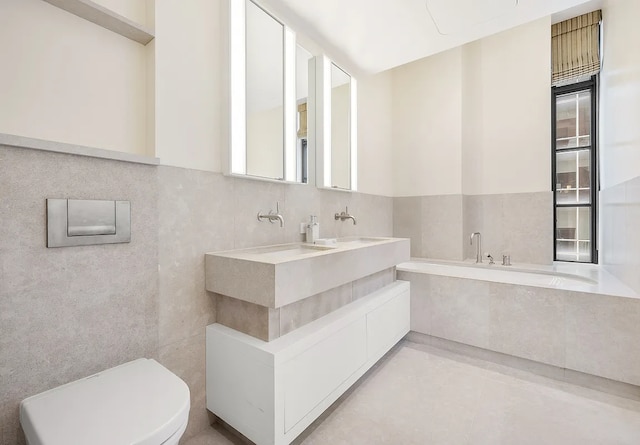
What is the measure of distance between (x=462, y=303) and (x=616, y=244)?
135 cm

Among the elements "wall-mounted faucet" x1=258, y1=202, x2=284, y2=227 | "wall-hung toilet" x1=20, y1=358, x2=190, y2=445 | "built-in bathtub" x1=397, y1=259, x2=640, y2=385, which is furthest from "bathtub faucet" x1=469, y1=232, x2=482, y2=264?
"wall-hung toilet" x1=20, y1=358, x2=190, y2=445

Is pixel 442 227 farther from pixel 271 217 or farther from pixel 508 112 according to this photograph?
pixel 271 217

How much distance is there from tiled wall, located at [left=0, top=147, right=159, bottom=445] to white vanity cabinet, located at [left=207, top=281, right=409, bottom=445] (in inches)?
14.8

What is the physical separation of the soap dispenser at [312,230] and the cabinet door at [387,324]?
664 mm

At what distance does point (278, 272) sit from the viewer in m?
1.28

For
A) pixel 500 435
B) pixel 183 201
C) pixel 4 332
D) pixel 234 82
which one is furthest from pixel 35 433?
pixel 500 435

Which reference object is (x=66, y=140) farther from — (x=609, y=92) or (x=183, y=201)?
(x=609, y=92)

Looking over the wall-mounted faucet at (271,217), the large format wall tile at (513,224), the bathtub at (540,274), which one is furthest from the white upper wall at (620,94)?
the wall-mounted faucet at (271,217)

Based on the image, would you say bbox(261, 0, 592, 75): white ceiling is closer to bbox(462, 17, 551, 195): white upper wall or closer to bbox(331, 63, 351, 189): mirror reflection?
bbox(331, 63, 351, 189): mirror reflection

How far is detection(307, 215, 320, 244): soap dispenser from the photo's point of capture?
2186 mm

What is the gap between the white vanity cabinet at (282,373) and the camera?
1.31 m

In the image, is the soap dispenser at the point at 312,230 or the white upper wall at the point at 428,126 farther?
the white upper wall at the point at 428,126

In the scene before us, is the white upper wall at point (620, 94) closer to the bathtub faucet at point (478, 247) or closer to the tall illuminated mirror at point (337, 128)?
the bathtub faucet at point (478, 247)

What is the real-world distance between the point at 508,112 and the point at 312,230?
265 centimetres
